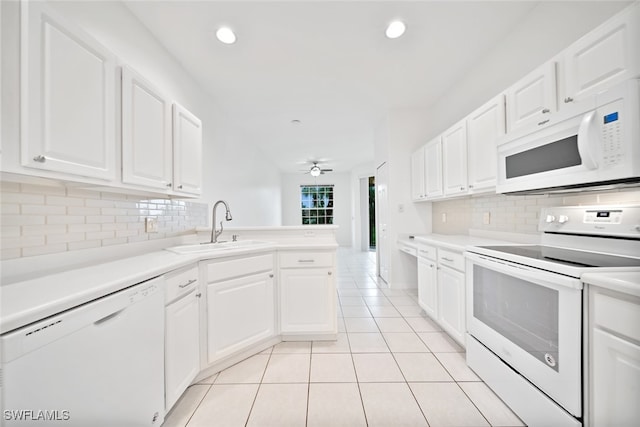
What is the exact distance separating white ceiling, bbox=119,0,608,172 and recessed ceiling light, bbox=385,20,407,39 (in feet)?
0.15

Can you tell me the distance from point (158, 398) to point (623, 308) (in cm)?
206

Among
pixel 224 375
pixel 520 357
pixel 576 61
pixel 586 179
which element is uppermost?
pixel 576 61

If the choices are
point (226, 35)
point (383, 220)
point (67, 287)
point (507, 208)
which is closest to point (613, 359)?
point (507, 208)

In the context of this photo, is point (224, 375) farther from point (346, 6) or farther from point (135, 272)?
point (346, 6)

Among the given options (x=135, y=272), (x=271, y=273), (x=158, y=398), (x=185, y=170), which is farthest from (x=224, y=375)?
(x=185, y=170)

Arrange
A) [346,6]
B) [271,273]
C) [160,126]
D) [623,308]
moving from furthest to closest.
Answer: [271,273] < [346,6] < [160,126] < [623,308]

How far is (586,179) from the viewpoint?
125cm

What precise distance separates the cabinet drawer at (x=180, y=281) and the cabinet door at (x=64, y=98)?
62cm

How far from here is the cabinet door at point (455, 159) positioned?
240 cm

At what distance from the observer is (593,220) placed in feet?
4.62

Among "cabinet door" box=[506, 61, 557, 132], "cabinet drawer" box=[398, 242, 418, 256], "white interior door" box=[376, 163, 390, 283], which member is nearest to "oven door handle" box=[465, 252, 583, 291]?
"cabinet door" box=[506, 61, 557, 132]

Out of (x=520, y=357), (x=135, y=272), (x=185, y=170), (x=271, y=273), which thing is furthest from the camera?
(x=271, y=273)

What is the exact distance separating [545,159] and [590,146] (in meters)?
0.30

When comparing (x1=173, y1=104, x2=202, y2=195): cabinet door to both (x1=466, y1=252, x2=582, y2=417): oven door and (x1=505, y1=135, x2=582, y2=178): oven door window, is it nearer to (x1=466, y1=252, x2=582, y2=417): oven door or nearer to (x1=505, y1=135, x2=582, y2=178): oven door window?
(x1=466, y1=252, x2=582, y2=417): oven door
